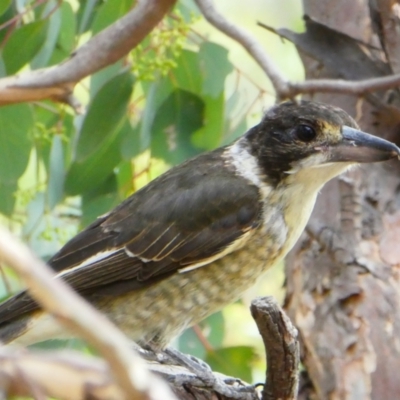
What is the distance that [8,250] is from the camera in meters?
0.36

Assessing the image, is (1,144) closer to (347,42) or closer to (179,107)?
(179,107)

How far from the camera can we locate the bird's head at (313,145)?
1.89 meters

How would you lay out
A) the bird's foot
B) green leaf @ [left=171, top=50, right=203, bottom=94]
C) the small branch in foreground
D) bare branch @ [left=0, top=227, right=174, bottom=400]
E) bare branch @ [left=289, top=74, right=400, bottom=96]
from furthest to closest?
1. green leaf @ [left=171, top=50, right=203, bottom=94]
2. the bird's foot
3. bare branch @ [left=289, top=74, right=400, bottom=96]
4. the small branch in foreground
5. bare branch @ [left=0, top=227, right=174, bottom=400]

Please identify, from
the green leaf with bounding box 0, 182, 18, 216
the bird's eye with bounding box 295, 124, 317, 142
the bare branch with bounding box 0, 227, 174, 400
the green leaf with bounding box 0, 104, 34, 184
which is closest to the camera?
the bare branch with bounding box 0, 227, 174, 400

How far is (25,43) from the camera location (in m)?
2.22

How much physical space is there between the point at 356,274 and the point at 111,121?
85 centimetres

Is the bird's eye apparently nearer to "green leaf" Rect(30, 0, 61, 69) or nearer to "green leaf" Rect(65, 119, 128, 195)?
"green leaf" Rect(65, 119, 128, 195)

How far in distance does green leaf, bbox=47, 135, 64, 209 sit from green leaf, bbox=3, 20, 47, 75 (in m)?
0.27

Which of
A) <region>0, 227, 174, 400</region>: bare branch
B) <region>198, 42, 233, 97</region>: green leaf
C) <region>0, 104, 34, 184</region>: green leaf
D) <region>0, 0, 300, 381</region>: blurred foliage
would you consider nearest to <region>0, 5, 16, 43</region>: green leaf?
<region>0, 0, 300, 381</region>: blurred foliage

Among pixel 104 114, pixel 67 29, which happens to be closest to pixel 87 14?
pixel 67 29

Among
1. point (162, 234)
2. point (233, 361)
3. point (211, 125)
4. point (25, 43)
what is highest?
point (25, 43)

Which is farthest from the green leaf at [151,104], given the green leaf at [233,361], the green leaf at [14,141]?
the green leaf at [233,361]

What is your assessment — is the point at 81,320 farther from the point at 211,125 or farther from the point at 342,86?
the point at 211,125

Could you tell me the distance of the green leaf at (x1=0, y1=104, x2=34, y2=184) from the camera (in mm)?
2115
